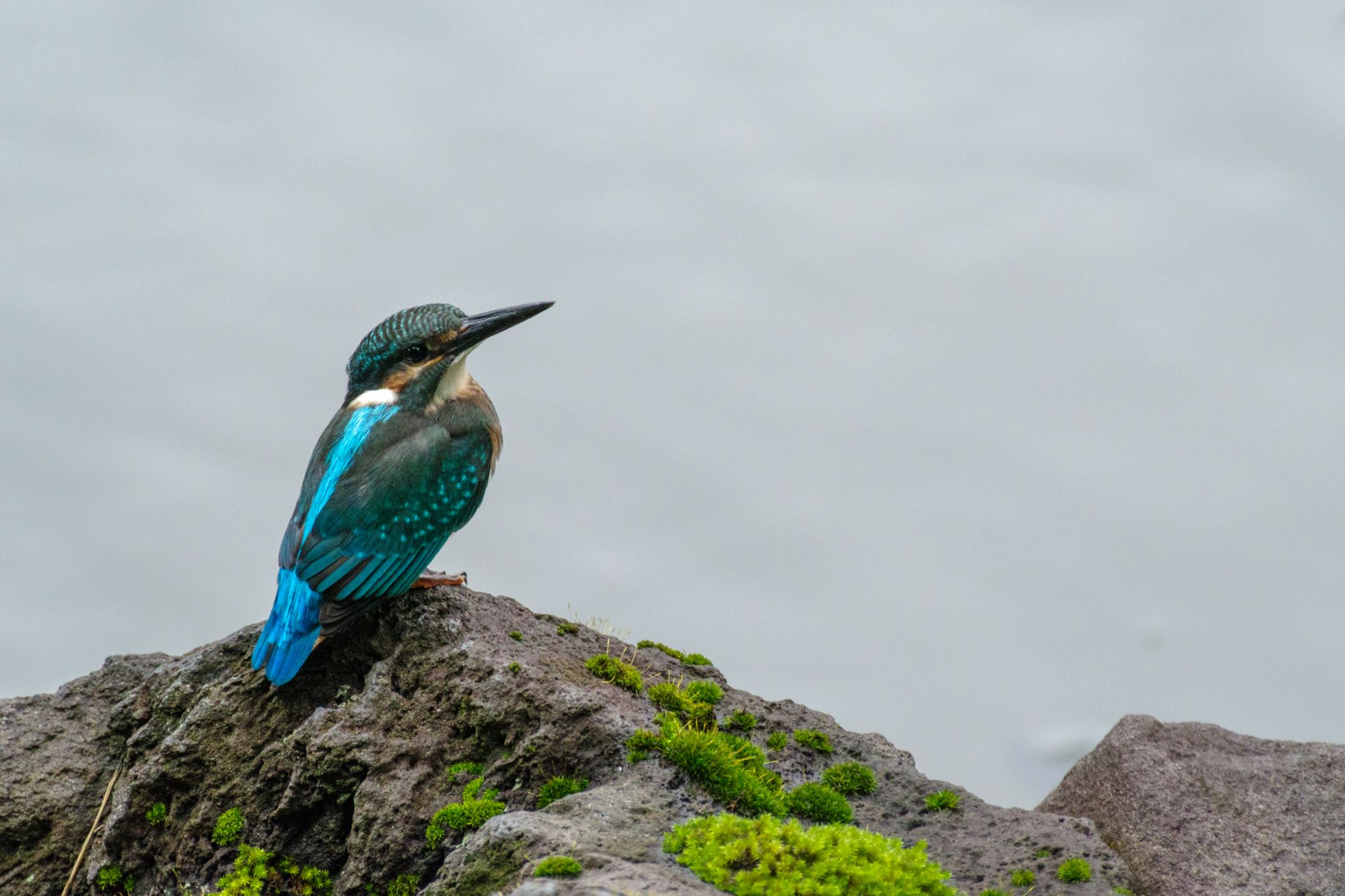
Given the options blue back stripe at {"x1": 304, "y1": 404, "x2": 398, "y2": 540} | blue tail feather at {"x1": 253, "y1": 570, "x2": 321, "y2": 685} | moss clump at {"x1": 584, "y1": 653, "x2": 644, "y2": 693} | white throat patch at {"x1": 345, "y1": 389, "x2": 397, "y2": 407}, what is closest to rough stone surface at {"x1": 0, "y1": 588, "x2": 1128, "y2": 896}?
moss clump at {"x1": 584, "y1": 653, "x2": 644, "y2": 693}

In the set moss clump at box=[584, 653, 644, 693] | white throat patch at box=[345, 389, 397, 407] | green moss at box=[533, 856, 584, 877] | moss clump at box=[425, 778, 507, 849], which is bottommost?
green moss at box=[533, 856, 584, 877]

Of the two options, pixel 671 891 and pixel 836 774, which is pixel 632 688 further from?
pixel 671 891

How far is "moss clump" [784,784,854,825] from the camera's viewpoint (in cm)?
589

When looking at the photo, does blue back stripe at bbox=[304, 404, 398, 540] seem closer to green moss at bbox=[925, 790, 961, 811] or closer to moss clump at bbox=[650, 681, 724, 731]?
moss clump at bbox=[650, 681, 724, 731]

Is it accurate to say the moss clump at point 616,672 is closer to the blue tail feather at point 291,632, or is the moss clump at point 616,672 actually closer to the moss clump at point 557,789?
the moss clump at point 557,789

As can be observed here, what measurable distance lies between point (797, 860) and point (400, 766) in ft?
8.10

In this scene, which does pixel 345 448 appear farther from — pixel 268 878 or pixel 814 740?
pixel 814 740

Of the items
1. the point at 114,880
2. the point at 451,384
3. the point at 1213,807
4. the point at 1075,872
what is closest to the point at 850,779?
the point at 1075,872

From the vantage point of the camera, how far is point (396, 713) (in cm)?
639

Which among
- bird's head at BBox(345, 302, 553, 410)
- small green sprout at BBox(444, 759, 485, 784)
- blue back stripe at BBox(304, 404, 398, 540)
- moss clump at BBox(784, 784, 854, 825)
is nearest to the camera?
moss clump at BBox(784, 784, 854, 825)

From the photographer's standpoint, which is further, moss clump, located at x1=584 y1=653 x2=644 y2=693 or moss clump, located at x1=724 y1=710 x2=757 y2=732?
moss clump, located at x1=584 y1=653 x2=644 y2=693

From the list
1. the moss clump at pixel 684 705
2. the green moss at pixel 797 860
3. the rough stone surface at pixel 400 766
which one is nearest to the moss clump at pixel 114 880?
the rough stone surface at pixel 400 766

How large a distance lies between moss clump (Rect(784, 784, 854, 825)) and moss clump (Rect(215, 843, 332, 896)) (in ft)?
8.16

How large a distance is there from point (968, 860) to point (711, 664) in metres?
2.46
